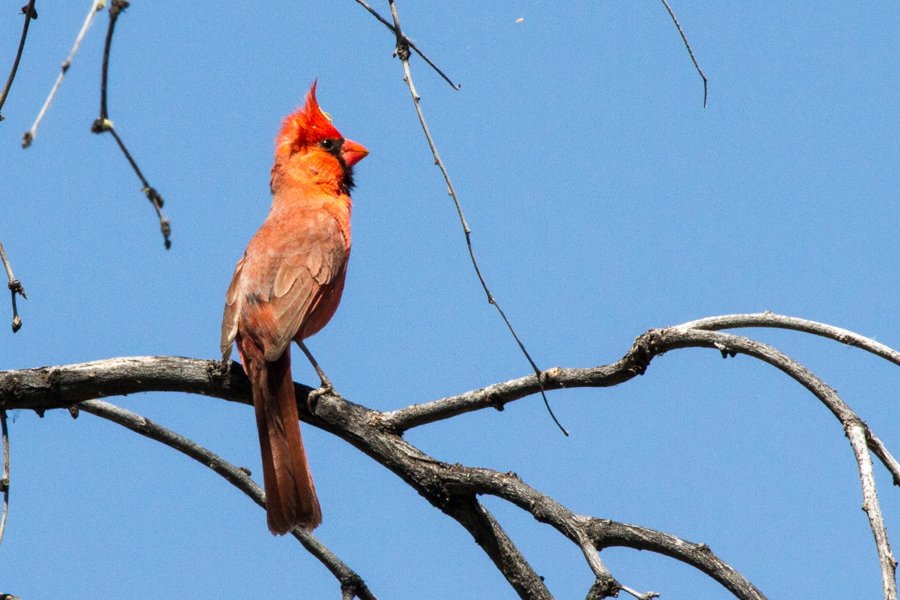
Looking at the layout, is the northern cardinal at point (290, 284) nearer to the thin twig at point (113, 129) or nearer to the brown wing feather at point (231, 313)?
the brown wing feather at point (231, 313)

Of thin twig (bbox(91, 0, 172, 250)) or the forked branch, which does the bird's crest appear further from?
thin twig (bbox(91, 0, 172, 250))

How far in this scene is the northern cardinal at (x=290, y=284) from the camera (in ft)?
13.9

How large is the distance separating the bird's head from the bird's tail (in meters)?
2.03

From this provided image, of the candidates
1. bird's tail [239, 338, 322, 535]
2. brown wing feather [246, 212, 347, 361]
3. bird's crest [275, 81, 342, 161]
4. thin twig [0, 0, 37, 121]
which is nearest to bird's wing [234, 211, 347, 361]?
brown wing feather [246, 212, 347, 361]

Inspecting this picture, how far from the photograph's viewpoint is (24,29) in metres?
2.10

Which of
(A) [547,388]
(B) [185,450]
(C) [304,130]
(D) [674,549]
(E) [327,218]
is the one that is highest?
(C) [304,130]

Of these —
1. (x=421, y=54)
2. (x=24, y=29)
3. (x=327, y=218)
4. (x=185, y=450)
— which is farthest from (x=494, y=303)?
(x=327, y=218)

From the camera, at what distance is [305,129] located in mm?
6383

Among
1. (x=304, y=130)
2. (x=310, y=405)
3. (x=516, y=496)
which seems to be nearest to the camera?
(x=516, y=496)

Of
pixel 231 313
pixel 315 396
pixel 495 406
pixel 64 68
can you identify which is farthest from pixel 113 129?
pixel 231 313

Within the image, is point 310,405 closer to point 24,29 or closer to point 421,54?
point 421,54

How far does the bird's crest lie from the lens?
6.37m

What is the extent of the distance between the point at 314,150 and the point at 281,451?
8.61 ft

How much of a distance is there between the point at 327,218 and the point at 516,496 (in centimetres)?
264
